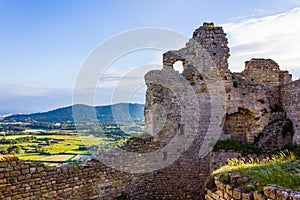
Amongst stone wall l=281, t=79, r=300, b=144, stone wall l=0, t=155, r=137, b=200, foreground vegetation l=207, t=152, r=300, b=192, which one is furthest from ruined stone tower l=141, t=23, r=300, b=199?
foreground vegetation l=207, t=152, r=300, b=192

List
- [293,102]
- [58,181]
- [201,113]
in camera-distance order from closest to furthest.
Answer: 1. [58,181]
2. [293,102]
3. [201,113]

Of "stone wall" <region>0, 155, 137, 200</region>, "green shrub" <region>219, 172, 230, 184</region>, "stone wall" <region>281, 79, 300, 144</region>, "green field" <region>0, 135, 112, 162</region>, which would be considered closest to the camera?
"green shrub" <region>219, 172, 230, 184</region>

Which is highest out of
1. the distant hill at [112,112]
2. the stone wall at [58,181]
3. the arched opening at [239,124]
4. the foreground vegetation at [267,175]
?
the distant hill at [112,112]

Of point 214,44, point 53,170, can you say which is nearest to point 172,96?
point 214,44

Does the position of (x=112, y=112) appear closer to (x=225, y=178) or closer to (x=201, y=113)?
(x=201, y=113)

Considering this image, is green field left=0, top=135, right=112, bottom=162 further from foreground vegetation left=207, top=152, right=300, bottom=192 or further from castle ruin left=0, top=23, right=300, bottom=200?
foreground vegetation left=207, top=152, right=300, bottom=192

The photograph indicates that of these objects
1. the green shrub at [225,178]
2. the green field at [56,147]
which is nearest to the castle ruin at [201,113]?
the green field at [56,147]

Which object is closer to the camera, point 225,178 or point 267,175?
point 267,175

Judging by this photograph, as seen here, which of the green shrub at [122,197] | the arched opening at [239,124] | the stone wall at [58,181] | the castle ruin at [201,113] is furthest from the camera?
the arched opening at [239,124]

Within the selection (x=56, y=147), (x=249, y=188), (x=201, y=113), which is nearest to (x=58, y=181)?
(x=56, y=147)

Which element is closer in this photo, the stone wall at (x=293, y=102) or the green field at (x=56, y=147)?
the green field at (x=56, y=147)

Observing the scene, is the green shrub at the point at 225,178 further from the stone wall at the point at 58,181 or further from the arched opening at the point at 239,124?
the arched opening at the point at 239,124

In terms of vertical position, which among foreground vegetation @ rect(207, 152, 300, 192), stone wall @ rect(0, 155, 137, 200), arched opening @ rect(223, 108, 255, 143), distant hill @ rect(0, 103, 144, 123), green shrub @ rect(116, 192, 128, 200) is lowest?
green shrub @ rect(116, 192, 128, 200)

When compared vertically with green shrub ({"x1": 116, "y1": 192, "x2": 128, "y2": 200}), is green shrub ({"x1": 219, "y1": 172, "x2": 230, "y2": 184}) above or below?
above
